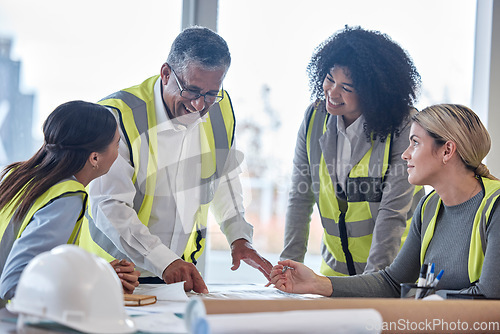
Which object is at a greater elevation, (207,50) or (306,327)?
(207,50)

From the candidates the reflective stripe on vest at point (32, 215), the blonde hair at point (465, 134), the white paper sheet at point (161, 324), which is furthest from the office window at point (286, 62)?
the white paper sheet at point (161, 324)

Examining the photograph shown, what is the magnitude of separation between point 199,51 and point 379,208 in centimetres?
76

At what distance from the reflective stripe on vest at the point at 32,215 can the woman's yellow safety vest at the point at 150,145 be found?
399 millimetres

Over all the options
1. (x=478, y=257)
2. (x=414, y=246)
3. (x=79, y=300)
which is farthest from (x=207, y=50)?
(x=79, y=300)

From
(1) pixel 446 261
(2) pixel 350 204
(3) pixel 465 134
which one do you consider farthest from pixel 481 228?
(2) pixel 350 204

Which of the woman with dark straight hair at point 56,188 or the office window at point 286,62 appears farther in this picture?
the office window at point 286,62

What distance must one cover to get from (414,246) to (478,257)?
0.24 metres

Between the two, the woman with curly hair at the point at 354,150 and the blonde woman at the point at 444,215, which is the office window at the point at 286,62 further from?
the blonde woman at the point at 444,215

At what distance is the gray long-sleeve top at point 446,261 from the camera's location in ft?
4.56

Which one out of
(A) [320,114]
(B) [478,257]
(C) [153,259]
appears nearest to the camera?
(B) [478,257]

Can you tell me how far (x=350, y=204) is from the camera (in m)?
1.96

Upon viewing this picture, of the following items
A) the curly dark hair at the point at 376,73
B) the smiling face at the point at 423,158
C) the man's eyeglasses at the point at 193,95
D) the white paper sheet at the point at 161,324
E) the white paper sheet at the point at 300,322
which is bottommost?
the white paper sheet at the point at 161,324

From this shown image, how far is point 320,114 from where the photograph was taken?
6.85ft

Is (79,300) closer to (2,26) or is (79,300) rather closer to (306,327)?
(306,327)
